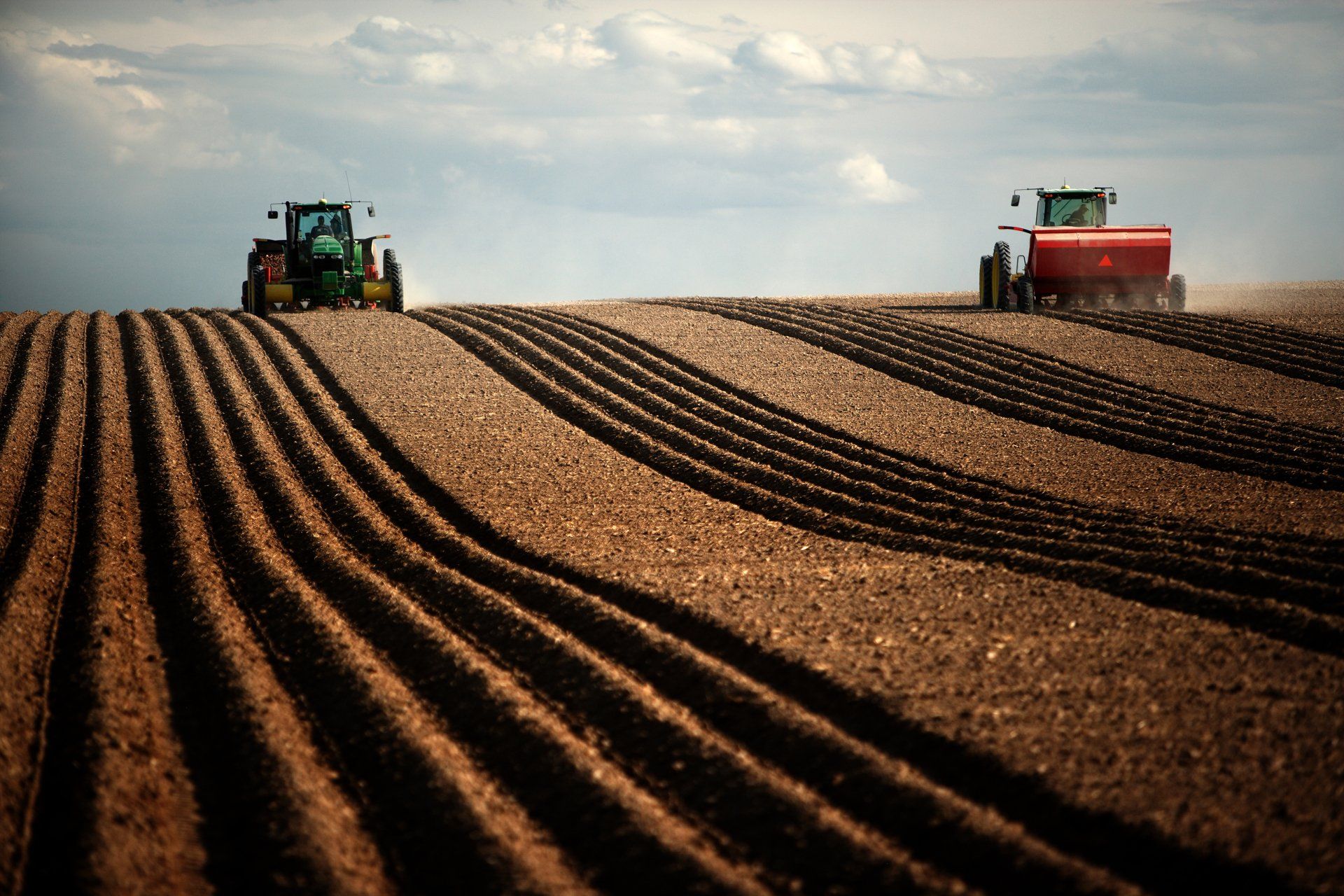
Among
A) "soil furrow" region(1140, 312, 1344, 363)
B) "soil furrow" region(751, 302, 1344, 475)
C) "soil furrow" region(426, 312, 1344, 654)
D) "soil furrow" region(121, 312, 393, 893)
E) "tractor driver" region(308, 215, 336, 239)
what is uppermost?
"tractor driver" region(308, 215, 336, 239)

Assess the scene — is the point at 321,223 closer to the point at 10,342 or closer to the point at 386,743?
the point at 10,342

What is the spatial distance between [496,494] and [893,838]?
6753 millimetres

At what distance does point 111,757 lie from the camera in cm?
547

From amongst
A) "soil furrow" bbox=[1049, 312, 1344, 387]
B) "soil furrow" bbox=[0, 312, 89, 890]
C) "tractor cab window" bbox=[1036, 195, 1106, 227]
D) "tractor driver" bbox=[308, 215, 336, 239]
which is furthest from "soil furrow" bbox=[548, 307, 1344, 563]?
"tractor cab window" bbox=[1036, 195, 1106, 227]

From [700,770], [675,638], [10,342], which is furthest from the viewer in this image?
[10,342]

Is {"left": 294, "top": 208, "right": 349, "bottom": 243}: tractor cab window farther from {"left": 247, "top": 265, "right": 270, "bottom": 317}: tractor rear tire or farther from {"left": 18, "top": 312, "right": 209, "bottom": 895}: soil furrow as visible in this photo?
{"left": 18, "top": 312, "right": 209, "bottom": 895}: soil furrow

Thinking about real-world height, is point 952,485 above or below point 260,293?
below

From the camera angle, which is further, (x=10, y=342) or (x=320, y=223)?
(x=320, y=223)

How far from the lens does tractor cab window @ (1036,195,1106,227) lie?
872 inches

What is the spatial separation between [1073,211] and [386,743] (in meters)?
20.0

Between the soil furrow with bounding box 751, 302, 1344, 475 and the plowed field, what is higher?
the soil furrow with bounding box 751, 302, 1344, 475

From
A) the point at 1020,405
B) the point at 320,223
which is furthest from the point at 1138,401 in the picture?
the point at 320,223

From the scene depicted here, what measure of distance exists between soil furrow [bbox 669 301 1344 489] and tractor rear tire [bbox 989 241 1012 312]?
414 cm

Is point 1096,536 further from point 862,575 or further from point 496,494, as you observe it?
point 496,494
